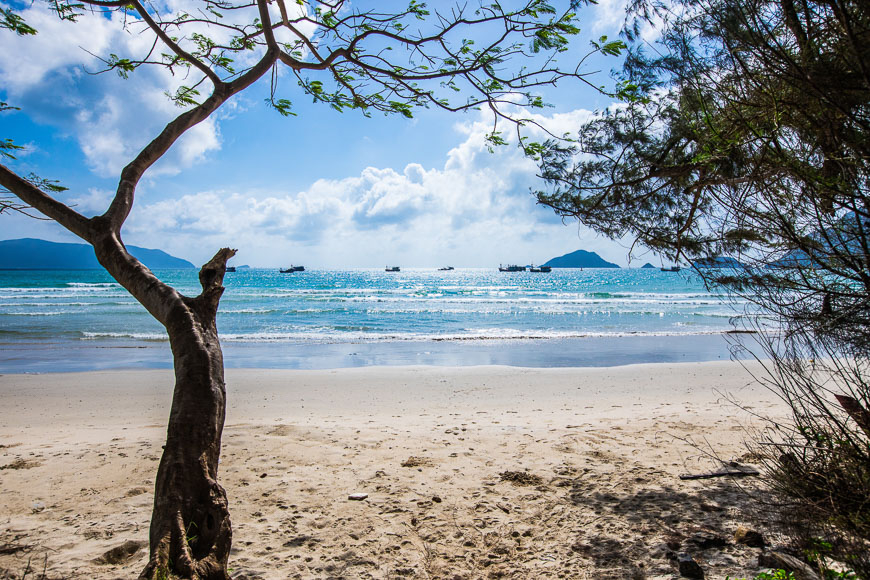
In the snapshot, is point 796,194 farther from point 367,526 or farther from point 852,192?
point 367,526

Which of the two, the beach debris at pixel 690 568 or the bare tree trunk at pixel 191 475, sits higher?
the bare tree trunk at pixel 191 475

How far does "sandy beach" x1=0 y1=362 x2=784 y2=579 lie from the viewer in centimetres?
289

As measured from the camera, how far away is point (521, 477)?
416cm

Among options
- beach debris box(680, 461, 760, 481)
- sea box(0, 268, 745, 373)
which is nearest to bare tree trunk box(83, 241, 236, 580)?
beach debris box(680, 461, 760, 481)

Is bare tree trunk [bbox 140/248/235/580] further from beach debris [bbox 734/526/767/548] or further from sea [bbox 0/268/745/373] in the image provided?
sea [bbox 0/268/745/373]

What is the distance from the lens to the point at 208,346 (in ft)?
8.02

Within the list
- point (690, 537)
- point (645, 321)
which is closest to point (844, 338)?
point (690, 537)

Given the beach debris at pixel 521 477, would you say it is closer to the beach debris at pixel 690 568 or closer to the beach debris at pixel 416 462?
the beach debris at pixel 416 462

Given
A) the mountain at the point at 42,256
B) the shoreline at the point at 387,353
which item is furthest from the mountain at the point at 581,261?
the shoreline at the point at 387,353

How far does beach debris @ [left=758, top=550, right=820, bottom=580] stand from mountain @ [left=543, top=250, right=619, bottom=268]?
168 meters

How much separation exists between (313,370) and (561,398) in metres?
6.08

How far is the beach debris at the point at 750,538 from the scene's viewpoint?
2812mm

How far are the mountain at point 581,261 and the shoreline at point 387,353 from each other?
154 m

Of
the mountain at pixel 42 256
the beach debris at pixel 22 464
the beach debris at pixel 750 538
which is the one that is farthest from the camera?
the mountain at pixel 42 256
